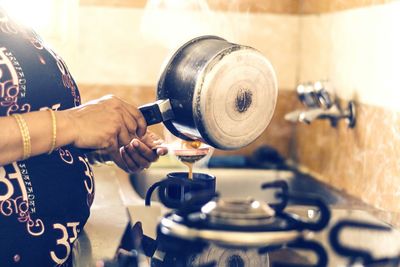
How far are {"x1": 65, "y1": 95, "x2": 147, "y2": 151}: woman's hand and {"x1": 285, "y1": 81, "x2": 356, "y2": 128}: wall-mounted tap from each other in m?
0.68

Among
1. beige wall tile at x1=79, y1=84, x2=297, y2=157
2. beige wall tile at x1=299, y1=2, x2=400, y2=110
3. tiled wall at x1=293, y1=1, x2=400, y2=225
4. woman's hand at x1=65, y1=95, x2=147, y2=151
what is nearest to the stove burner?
woman's hand at x1=65, y1=95, x2=147, y2=151

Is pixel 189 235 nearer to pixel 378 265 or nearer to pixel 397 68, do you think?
pixel 378 265

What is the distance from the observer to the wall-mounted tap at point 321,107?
1751 mm

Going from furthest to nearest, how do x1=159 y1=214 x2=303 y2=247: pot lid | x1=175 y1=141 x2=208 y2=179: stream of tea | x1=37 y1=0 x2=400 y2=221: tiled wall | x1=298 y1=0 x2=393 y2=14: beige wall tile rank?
x1=37 y1=0 x2=400 y2=221: tiled wall < x1=298 y1=0 x2=393 y2=14: beige wall tile < x1=175 y1=141 x2=208 y2=179: stream of tea < x1=159 y1=214 x2=303 y2=247: pot lid

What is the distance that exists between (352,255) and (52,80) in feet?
1.94

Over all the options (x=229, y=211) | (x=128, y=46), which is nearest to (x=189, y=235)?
(x=229, y=211)

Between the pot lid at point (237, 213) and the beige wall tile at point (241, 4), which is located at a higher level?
the beige wall tile at point (241, 4)

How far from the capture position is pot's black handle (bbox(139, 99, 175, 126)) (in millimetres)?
1230

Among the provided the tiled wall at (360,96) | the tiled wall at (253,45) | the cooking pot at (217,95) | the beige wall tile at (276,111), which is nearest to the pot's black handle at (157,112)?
the cooking pot at (217,95)

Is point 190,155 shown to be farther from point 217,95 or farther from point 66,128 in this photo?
point 66,128

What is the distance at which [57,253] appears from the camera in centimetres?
113

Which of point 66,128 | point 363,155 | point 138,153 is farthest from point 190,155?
point 363,155

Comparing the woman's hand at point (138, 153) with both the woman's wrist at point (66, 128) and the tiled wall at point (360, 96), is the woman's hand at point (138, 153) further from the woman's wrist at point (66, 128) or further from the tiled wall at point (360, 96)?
the tiled wall at point (360, 96)

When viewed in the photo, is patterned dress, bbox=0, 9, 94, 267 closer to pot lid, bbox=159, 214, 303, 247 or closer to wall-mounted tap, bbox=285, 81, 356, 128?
pot lid, bbox=159, 214, 303, 247
